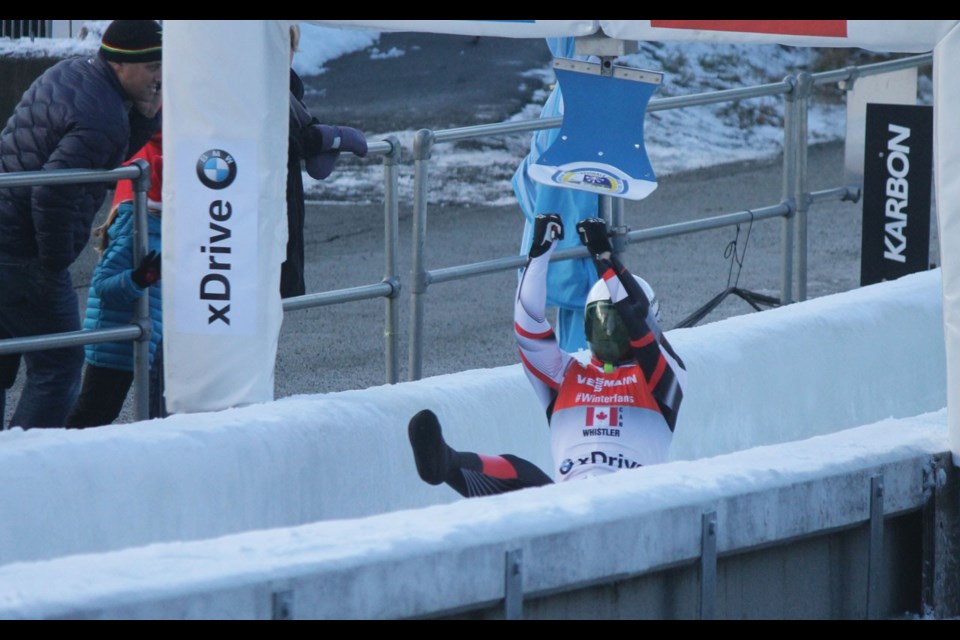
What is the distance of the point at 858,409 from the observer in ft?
23.0

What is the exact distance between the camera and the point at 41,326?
5.70 m

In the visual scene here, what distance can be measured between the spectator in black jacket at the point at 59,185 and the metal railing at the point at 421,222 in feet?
0.64

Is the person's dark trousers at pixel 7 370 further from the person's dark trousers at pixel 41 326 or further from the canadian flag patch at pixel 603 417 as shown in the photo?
the canadian flag patch at pixel 603 417

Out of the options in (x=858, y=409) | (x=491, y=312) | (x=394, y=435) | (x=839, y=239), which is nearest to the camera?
(x=394, y=435)

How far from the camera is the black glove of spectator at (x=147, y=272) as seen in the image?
5500 mm

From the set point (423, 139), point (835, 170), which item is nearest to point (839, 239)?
point (835, 170)

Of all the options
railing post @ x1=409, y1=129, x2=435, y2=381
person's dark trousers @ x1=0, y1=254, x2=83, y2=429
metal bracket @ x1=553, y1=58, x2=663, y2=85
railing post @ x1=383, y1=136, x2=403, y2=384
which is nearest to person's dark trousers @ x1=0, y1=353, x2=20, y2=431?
person's dark trousers @ x1=0, y1=254, x2=83, y2=429

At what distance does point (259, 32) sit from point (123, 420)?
3.00 metres

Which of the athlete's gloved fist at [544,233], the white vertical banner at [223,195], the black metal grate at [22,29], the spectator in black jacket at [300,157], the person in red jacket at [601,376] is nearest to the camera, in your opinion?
the white vertical banner at [223,195]

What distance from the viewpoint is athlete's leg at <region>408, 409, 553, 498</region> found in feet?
16.4

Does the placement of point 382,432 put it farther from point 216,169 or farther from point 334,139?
point 334,139

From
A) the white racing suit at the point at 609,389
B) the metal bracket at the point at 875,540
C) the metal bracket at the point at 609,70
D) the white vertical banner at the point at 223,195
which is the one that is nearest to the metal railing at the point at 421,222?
the white vertical banner at the point at 223,195
